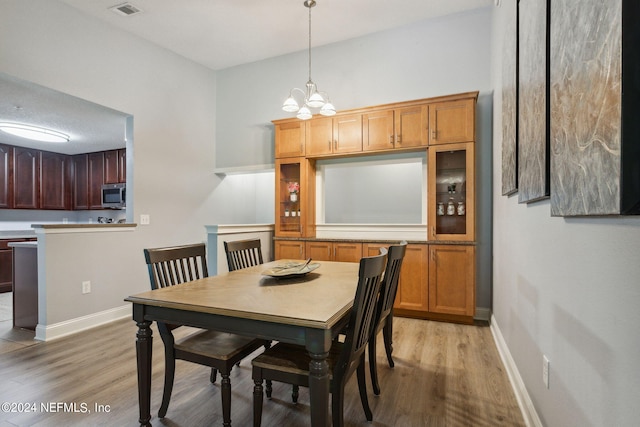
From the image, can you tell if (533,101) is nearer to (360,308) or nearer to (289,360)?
(360,308)

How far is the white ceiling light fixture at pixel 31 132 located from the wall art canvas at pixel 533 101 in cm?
574

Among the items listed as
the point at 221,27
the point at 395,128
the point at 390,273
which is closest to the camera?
the point at 390,273

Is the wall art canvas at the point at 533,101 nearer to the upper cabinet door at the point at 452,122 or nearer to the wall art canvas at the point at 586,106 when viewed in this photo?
the wall art canvas at the point at 586,106

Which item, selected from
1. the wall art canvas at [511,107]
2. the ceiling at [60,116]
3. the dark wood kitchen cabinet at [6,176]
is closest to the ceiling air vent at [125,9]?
the ceiling at [60,116]

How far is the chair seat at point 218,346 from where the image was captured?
1659 mm

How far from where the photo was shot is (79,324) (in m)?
3.28

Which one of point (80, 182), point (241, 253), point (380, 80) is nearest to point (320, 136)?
point (380, 80)

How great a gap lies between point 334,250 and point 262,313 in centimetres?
259

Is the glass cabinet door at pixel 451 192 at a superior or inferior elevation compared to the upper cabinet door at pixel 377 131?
inferior

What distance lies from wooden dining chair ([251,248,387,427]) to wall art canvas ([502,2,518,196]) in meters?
1.12

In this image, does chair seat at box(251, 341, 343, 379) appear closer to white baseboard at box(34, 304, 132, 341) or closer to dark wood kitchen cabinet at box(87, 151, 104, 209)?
white baseboard at box(34, 304, 132, 341)

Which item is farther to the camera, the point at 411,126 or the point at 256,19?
the point at 256,19

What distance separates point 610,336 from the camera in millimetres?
872

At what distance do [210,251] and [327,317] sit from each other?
2.94 meters
